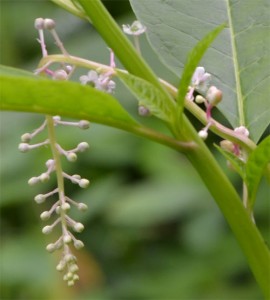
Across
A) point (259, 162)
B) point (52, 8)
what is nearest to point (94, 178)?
point (52, 8)

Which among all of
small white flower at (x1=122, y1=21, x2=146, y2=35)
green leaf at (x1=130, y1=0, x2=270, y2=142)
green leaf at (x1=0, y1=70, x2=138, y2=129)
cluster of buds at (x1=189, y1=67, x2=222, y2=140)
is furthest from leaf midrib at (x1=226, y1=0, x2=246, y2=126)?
green leaf at (x1=0, y1=70, x2=138, y2=129)

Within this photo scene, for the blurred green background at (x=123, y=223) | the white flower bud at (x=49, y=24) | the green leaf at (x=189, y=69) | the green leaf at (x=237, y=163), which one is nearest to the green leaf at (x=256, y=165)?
the green leaf at (x=237, y=163)

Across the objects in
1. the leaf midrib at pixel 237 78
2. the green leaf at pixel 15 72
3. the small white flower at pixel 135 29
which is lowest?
the leaf midrib at pixel 237 78

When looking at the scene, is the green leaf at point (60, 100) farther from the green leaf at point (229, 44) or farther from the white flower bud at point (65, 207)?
the green leaf at point (229, 44)

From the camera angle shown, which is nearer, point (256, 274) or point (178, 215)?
point (256, 274)

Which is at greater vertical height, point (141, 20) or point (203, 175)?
point (141, 20)

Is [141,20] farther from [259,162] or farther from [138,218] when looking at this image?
[138,218]

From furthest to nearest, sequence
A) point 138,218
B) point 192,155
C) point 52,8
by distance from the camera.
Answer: point 52,8
point 138,218
point 192,155
